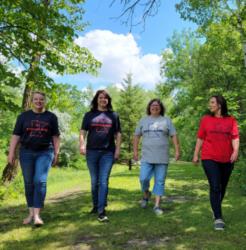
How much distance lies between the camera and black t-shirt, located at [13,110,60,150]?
20.7 ft

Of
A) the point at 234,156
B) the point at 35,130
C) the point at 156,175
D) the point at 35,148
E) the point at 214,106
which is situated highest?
the point at 214,106

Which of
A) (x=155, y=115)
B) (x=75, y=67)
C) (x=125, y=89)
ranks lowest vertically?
(x=155, y=115)

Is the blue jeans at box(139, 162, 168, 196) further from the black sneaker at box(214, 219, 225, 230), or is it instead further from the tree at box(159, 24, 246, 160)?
the tree at box(159, 24, 246, 160)

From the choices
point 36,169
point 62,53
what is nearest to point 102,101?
point 36,169

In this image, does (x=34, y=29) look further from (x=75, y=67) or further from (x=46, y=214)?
(x=46, y=214)

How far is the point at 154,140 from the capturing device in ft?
24.4

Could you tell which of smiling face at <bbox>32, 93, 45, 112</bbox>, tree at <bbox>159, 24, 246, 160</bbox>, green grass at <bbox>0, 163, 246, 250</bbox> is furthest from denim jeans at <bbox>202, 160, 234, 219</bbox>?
tree at <bbox>159, 24, 246, 160</bbox>

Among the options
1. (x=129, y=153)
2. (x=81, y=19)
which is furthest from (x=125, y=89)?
(x=81, y=19)

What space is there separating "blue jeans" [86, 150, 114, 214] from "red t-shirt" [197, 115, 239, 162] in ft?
5.38

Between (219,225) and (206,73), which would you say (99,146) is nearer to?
(219,225)

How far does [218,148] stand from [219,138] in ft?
0.52

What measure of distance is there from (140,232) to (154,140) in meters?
2.11

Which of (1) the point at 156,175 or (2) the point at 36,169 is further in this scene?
(1) the point at 156,175

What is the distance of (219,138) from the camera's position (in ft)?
20.5
